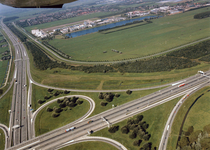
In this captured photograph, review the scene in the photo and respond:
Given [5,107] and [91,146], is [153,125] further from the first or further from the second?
[5,107]

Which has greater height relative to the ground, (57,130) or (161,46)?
(161,46)

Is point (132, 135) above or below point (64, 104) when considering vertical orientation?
below

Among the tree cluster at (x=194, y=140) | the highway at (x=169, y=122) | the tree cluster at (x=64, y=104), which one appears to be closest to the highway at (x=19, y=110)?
the tree cluster at (x=64, y=104)

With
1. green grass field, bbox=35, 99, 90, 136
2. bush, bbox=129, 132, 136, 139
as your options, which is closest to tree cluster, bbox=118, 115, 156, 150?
bush, bbox=129, 132, 136, 139

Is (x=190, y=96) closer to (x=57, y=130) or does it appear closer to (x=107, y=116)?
(x=107, y=116)

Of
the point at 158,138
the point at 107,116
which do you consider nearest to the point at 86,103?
the point at 107,116

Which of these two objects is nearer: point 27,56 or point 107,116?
point 107,116

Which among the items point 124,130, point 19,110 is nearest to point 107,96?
point 124,130
